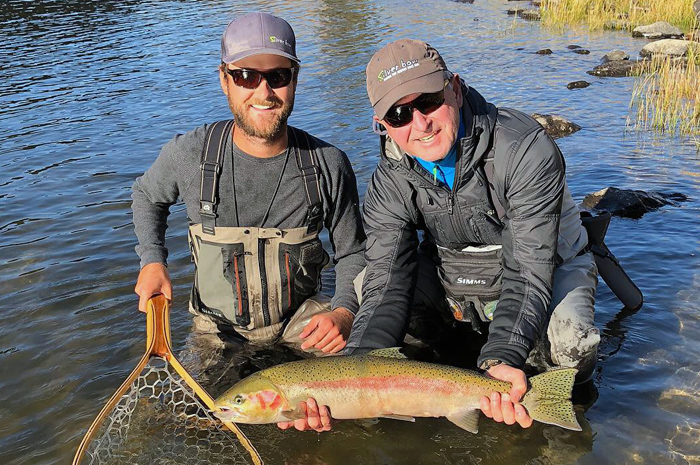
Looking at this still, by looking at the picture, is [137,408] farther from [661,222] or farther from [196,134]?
[661,222]

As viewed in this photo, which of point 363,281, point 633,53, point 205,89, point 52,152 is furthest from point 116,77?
point 363,281

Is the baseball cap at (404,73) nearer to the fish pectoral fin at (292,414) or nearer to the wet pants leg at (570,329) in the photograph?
the wet pants leg at (570,329)

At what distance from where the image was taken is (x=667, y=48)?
1727 cm

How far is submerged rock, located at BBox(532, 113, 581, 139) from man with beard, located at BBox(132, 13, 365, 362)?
761 cm

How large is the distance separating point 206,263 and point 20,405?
1.92 meters

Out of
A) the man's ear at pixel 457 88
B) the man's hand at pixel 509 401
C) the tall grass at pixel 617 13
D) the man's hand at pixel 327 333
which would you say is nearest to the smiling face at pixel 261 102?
the man's ear at pixel 457 88

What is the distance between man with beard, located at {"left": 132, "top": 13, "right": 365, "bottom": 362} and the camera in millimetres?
4645

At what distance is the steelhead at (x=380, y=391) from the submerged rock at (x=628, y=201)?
487 centimetres

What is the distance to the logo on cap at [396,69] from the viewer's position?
4047mm

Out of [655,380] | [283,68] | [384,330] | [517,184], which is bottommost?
[655,380]

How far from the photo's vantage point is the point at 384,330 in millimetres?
4508

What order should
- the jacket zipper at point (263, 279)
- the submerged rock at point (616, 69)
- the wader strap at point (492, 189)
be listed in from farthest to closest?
the submerged rock at point (616, 69) < the jacket zipper at point (263, 279) < the wader strap at point (492, 189)

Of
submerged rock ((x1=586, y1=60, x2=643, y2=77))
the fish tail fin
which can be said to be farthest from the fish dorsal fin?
submerged rock ((x1=586, y1=60, x2=643, y2=77))

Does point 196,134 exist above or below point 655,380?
above
